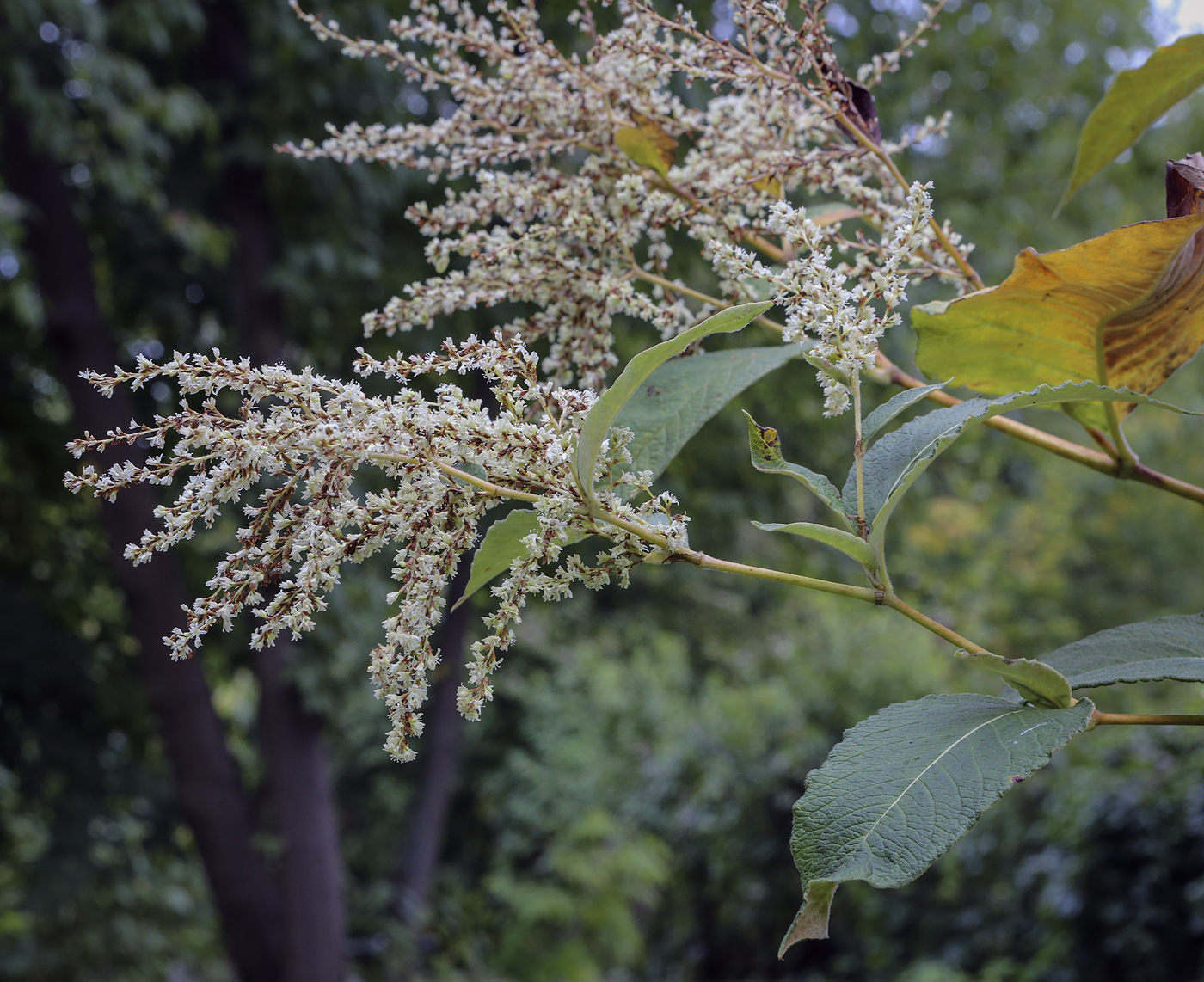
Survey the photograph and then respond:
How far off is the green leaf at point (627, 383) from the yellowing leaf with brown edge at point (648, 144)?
0.34 metres

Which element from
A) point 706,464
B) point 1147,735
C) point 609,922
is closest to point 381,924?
point 609,922

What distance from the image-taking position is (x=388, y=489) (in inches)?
25.8

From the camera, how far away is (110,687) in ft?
16.8

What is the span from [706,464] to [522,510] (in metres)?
4.45

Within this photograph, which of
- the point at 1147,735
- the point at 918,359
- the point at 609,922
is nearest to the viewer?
the point at 918,359

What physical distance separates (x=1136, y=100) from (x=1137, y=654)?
0.41 m

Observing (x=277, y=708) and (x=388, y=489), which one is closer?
(x=388, y=489)

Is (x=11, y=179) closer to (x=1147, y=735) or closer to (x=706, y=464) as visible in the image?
(x=706, y=464)

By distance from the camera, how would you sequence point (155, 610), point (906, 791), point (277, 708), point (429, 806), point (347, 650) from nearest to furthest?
point (906, 791), point (155, 610), point (347, 650), point (277, 708), point (429, 806)

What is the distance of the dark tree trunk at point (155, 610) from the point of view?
423 cm

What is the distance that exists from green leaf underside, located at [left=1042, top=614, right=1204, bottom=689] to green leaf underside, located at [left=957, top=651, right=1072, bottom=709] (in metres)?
0.04

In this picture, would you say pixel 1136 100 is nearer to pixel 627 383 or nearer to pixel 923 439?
pixel 923 439

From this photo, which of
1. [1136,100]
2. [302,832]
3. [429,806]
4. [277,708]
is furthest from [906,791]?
[429,806]

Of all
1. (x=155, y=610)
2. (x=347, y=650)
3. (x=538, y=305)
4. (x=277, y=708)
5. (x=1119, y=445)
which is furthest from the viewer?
(x=277, y=708)
